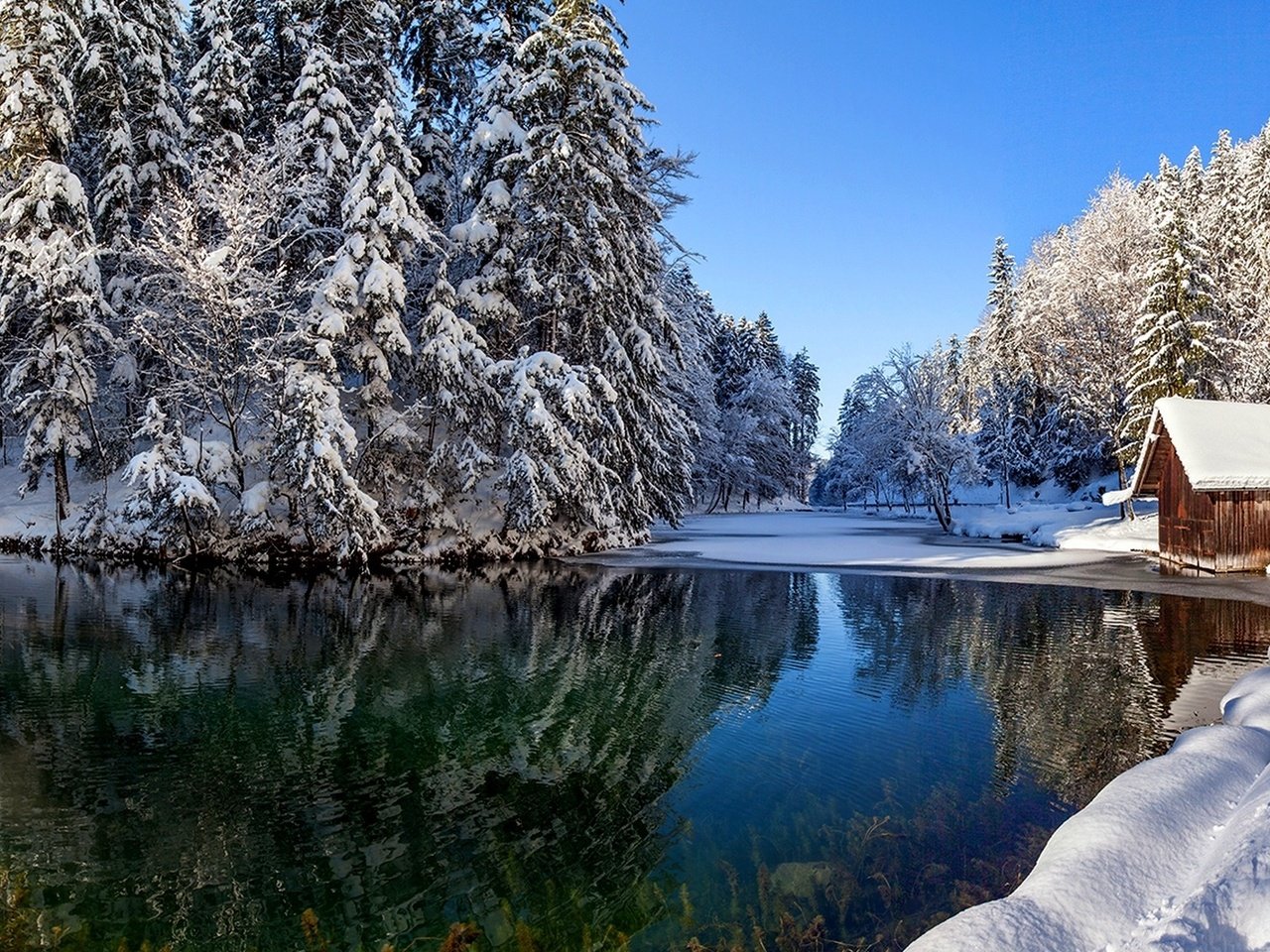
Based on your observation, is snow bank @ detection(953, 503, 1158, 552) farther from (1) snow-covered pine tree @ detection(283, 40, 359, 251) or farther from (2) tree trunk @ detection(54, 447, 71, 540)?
(2) tree trunk @ detection(54, 447, 71, 540)

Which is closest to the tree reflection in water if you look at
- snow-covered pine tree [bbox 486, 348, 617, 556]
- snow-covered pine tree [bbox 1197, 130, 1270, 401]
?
snow-covered pine tree [bbox 486, 348, 617, 556]

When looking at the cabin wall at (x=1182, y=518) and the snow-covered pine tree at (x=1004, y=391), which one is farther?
the snow-covered pine tree at (x=1004, y=391)

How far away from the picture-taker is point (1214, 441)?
2448 centimetres

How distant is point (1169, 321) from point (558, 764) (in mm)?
36840

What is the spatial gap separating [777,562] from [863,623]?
37.6 ft

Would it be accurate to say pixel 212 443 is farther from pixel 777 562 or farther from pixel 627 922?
pixel 627 922

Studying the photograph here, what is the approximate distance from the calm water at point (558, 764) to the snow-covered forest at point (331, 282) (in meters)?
10.1

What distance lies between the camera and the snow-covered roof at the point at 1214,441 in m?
23.0

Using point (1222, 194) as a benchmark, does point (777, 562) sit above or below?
below

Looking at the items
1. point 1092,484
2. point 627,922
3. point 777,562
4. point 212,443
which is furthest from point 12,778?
point 1092,484

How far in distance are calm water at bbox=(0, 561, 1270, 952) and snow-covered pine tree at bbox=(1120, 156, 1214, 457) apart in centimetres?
2374

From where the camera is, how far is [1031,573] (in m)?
23.4

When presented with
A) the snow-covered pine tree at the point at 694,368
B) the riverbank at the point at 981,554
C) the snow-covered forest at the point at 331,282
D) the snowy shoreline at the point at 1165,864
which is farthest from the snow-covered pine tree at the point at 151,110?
the snowy shoreline at the point at 1165,864

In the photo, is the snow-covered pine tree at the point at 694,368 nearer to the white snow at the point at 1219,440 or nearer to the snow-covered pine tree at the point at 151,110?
the white snow at the point at 1219,440
